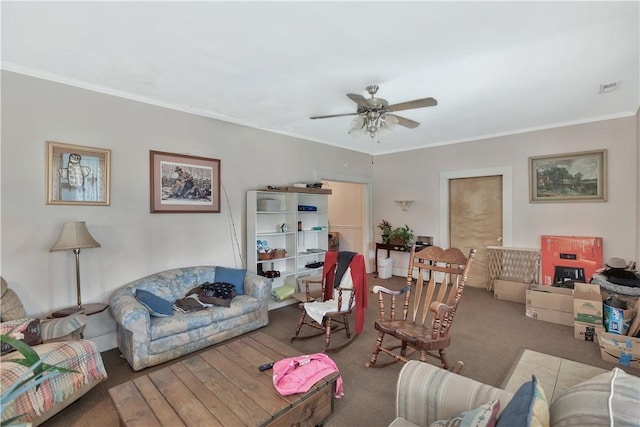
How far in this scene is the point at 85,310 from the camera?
8.66ft

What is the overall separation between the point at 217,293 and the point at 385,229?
3.81 meters

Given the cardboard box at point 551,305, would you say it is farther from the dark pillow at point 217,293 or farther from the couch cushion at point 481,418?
the dark pillow at point 217,293

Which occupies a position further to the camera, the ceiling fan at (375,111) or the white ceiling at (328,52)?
the ceiling fan at (375,111)

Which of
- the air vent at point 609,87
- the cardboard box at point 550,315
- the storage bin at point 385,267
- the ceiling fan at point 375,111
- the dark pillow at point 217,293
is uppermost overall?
the air vent at point 609,87

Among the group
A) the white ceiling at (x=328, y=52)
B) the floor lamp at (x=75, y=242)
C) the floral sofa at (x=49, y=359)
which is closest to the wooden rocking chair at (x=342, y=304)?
the floral sofa at (x=49, y=359)

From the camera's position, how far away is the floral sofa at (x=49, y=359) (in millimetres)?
1793

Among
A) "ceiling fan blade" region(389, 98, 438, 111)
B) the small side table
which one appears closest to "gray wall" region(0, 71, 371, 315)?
the small side table

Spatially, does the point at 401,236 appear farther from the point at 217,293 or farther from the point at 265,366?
the point at 265,366

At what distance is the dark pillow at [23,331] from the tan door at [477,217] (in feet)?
18.6

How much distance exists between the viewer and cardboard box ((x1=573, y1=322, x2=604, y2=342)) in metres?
3.11

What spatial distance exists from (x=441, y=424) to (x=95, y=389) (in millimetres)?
2668

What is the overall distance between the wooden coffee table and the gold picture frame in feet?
6.32

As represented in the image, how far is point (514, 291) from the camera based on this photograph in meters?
4.44

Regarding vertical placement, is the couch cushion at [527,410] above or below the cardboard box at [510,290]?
above
